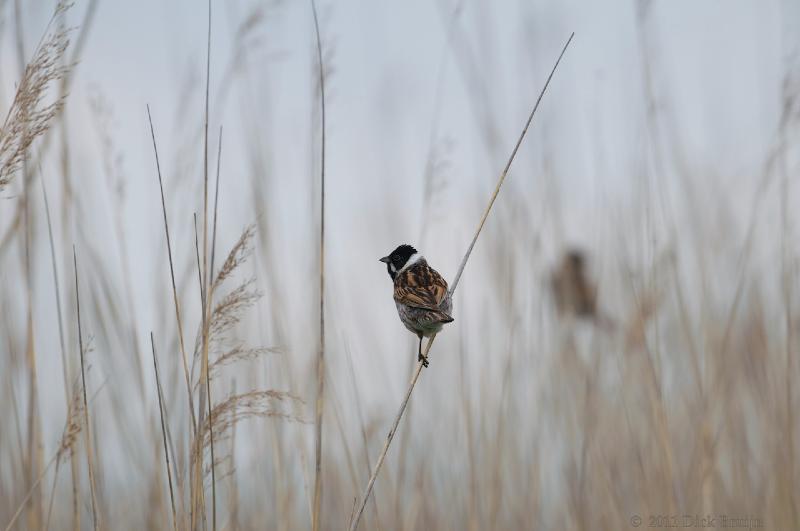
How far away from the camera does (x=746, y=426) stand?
114 inches

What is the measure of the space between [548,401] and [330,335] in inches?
31.1

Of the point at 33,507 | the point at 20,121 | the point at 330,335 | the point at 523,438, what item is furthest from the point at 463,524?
the point at 20,121

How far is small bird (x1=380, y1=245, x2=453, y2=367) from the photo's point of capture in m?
1.97

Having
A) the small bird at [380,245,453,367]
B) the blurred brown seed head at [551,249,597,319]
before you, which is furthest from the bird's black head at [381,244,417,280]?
the blurred brown seed head at [551,249,597,319]

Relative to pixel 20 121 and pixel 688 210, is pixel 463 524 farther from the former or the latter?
pixel 20 121

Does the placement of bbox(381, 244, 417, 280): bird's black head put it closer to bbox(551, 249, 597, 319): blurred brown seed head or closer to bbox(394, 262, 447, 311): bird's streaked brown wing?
bbox(394, 262, 447, 311): bird's streaked brown wing

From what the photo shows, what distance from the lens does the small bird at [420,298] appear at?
1.97m

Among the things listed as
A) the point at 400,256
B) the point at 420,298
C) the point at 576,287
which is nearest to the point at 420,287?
the point at 420,298

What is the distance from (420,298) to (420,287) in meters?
0.08

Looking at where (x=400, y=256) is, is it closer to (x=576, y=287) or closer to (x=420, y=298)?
(x=420, y=298)

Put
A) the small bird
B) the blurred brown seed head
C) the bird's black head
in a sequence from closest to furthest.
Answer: the small bird < the bird's black head < the blurred brown seed head

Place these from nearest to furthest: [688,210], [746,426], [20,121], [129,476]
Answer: [20,121]
[129,476]
[746,426]
[688,210]

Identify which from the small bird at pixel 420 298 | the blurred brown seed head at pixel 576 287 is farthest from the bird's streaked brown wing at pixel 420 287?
the blurred brown seed head at pixel 576 287

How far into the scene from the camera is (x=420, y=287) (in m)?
2.14
